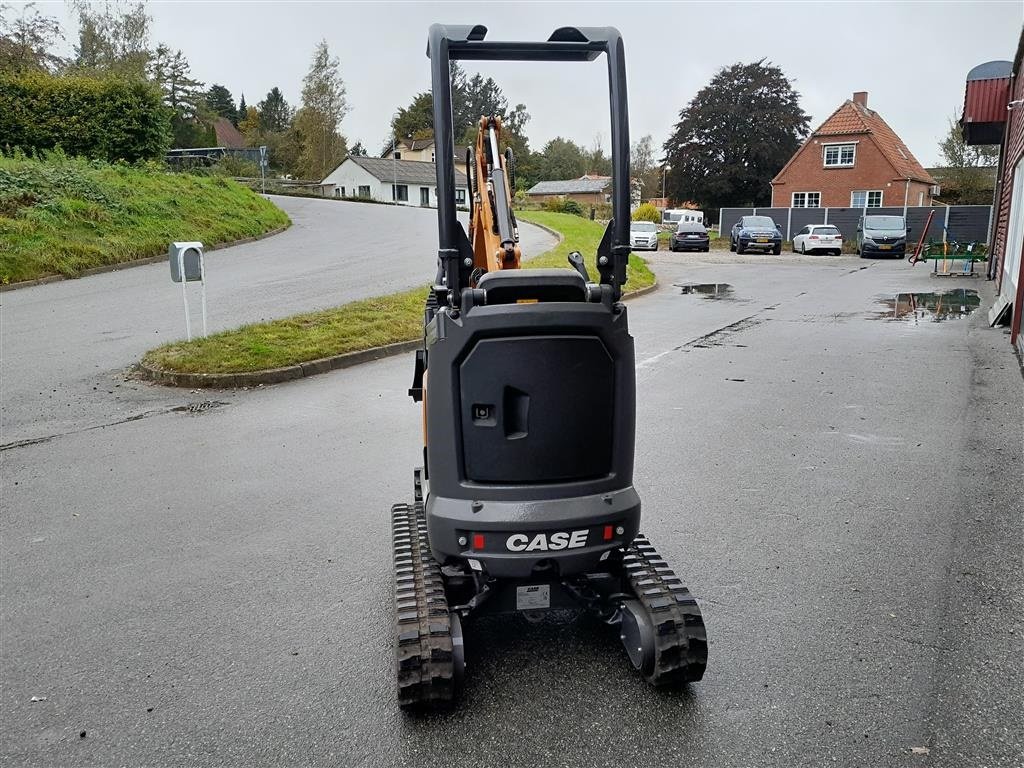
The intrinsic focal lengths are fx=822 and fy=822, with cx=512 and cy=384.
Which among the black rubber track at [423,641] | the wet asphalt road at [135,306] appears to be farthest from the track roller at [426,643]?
the wet asphalt road at [135,306]

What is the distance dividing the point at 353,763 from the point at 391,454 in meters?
4.10

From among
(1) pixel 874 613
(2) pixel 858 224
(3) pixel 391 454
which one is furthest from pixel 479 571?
(2) pixel 858 224

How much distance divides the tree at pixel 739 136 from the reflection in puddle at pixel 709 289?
1361 inches

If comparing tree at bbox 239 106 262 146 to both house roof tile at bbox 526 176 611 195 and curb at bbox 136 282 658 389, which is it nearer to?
house roof tile at bbox 526 176 611 195

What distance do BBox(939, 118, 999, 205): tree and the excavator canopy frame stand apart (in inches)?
1869

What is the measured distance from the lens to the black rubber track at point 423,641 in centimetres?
321

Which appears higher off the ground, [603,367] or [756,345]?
[603,367]

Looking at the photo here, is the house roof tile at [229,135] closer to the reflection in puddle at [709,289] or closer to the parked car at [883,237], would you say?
the parked car at [883,237]

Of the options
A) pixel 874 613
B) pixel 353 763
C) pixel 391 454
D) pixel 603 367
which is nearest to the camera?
pixel 353 763

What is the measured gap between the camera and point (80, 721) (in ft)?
11.0

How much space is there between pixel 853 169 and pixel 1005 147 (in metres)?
28.6

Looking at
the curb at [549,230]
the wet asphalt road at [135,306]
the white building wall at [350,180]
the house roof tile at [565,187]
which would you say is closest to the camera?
the wet asphalt road at [135,306]

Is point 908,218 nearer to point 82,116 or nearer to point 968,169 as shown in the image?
point 968,169

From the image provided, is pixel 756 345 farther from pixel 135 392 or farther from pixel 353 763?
pixel 353 763
